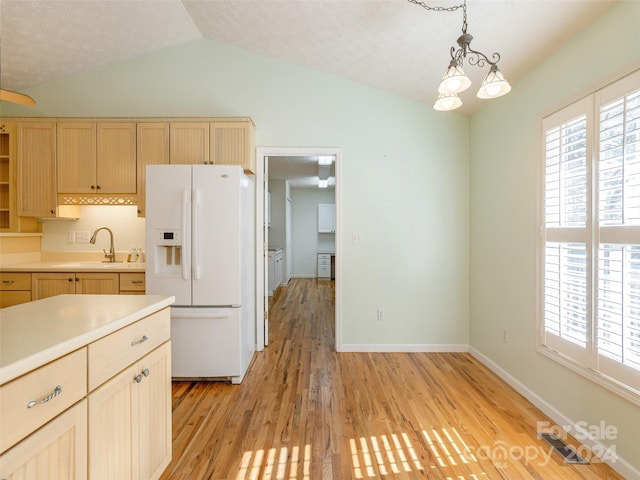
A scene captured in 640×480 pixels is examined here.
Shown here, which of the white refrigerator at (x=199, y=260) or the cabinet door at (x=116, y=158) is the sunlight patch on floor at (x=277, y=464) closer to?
the white refrigerator at (x=199, y=260)

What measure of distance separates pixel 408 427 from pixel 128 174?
329 centimetres

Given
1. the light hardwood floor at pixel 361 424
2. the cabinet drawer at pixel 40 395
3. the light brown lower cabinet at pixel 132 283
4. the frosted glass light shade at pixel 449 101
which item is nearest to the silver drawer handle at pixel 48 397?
the cabinet drawer at pixel 40 395

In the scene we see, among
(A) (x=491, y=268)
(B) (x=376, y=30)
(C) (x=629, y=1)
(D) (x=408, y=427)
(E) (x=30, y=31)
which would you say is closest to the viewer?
(C) (x=629, y=1)

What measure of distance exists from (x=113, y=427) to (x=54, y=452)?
0.28m

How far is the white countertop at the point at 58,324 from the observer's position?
32.6 inches

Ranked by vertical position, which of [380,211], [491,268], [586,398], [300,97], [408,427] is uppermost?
[300,97]

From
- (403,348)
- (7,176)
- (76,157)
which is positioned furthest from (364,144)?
Answer: (7,176)

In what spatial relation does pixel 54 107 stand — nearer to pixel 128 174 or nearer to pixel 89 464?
pixel 128 174

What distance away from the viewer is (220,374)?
2.59m

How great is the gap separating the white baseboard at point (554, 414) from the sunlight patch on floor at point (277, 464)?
5.47ft

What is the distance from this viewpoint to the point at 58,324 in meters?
1.10

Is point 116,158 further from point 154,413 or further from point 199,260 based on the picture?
point 154,413

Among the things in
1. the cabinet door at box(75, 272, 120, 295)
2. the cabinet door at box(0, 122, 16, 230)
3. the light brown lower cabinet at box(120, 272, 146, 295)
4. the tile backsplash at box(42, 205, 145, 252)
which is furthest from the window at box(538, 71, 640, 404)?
the cabinet door at box(0, 122, 16, 230)

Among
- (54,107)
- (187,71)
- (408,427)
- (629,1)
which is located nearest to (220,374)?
(408,427)
